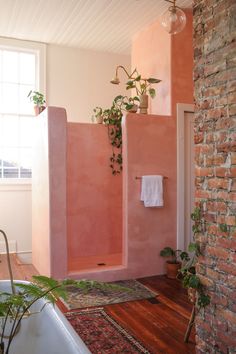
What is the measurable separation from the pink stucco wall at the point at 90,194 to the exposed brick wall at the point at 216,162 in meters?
2.63

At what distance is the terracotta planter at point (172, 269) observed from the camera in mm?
4031

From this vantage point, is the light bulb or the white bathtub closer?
the white bathtub

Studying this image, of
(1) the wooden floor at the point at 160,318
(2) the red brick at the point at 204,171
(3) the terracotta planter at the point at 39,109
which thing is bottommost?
(1) the wooden floor at the point at 160,318

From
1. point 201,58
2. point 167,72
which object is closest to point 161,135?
point 167,72

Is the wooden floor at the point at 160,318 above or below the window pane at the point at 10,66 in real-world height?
below

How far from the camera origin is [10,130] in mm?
5215

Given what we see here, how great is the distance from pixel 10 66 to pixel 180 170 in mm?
3055

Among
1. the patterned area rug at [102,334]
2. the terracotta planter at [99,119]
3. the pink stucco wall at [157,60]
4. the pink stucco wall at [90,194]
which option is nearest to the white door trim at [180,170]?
the pink stucco wall at [157,60]

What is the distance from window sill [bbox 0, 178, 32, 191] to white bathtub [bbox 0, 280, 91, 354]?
3179 mm

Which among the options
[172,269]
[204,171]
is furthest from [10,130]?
[204,171]

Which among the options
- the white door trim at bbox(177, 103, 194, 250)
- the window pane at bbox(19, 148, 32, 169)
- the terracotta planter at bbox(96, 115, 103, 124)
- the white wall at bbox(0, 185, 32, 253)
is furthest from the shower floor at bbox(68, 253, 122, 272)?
the terracotta planter at bbox(96, 115, 103, 124)

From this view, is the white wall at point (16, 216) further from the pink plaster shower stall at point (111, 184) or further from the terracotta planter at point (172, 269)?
the terracotta planter at point (172, 269)

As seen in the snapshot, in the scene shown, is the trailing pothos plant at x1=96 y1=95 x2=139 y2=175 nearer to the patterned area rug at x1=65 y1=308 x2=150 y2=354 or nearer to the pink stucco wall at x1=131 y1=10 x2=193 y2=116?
the pink stucco wall at x1=131 y1=10 x2=193 y2=116

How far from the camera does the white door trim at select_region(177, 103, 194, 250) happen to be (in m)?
4.26
